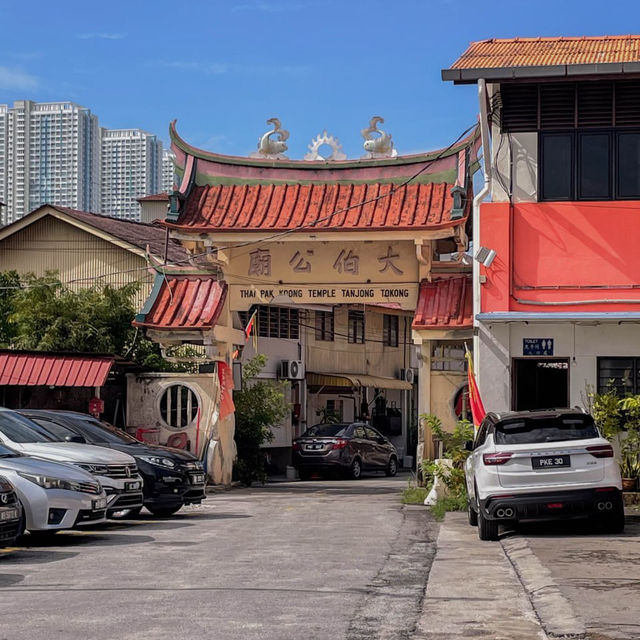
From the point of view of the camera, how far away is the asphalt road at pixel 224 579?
9.35 metres

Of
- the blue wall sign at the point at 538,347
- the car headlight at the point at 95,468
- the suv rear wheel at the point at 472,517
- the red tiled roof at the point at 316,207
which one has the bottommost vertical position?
the suv rear wheel at the point at 472,517

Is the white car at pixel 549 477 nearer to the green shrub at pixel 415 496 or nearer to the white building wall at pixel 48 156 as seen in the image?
the green shrub at pixel 415 496

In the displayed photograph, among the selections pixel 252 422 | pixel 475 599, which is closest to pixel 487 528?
pixel 475 599

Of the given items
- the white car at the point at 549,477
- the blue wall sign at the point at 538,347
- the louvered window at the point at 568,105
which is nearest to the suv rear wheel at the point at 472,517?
the white car at the point at 549,477

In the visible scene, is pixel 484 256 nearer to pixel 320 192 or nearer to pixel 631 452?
pixel 631 452

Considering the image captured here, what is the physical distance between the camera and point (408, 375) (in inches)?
1949

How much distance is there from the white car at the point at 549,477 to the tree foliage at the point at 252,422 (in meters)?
14.4

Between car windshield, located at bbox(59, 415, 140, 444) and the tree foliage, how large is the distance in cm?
834

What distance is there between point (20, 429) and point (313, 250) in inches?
411

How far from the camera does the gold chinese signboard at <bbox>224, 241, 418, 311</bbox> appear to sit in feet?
87.9

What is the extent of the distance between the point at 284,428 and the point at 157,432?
39.4ft

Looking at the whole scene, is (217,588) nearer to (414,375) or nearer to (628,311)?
(628,311)

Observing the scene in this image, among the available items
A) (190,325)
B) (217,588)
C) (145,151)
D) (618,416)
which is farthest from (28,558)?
(145,151)

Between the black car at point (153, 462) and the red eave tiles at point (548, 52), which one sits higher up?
the red eave tiles at point (548, 52)
